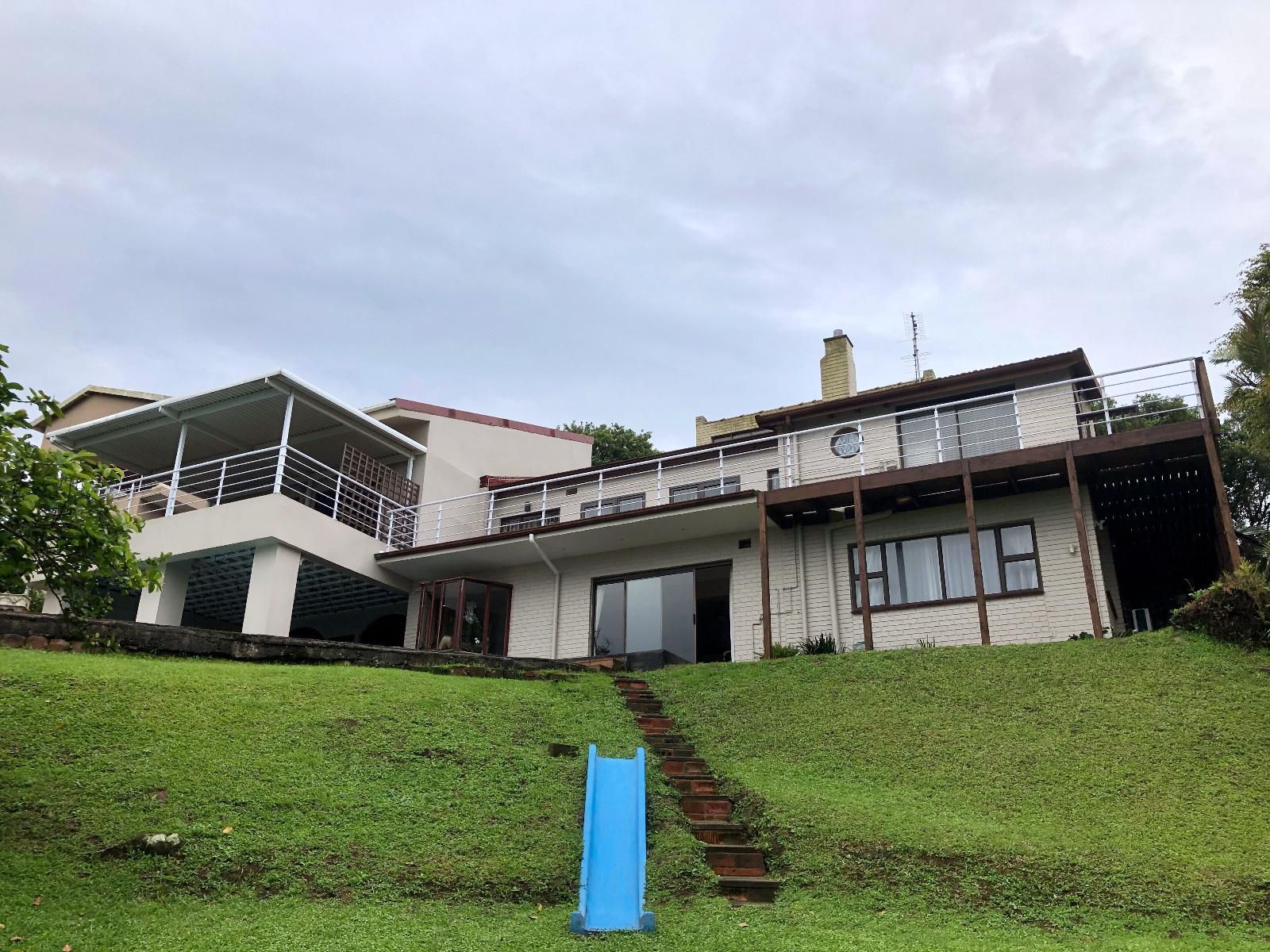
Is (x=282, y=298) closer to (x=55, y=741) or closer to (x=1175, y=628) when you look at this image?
(x=55, y=741)

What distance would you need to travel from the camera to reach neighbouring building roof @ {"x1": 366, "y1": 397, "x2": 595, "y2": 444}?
2383 cm

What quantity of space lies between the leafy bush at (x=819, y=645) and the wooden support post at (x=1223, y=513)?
238 inches

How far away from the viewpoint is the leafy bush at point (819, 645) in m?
16.7

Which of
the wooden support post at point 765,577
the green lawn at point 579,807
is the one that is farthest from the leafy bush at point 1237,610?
the wooden support post at point 765,577

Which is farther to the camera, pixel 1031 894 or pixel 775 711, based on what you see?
pixel 775 711

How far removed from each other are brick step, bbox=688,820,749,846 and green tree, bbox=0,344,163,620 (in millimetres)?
5776

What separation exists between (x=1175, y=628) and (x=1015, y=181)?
828 centimetres

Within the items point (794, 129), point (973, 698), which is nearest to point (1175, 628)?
point (973, 698)

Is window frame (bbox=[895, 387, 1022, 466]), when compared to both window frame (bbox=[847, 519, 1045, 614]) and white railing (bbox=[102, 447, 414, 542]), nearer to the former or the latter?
window frame (bbox=[847, 519, 1045, 614])

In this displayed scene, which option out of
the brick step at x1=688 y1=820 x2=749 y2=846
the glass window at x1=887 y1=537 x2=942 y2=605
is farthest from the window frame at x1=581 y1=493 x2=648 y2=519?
the brick step at x1=688 y1=820 x2=749 y2=846

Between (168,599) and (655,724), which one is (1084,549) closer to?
(655,724)

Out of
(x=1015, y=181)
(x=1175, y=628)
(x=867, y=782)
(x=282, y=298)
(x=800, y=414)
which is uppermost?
(x=1015, y=181)

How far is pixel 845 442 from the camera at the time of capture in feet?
64.3

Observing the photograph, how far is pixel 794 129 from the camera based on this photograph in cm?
1602
